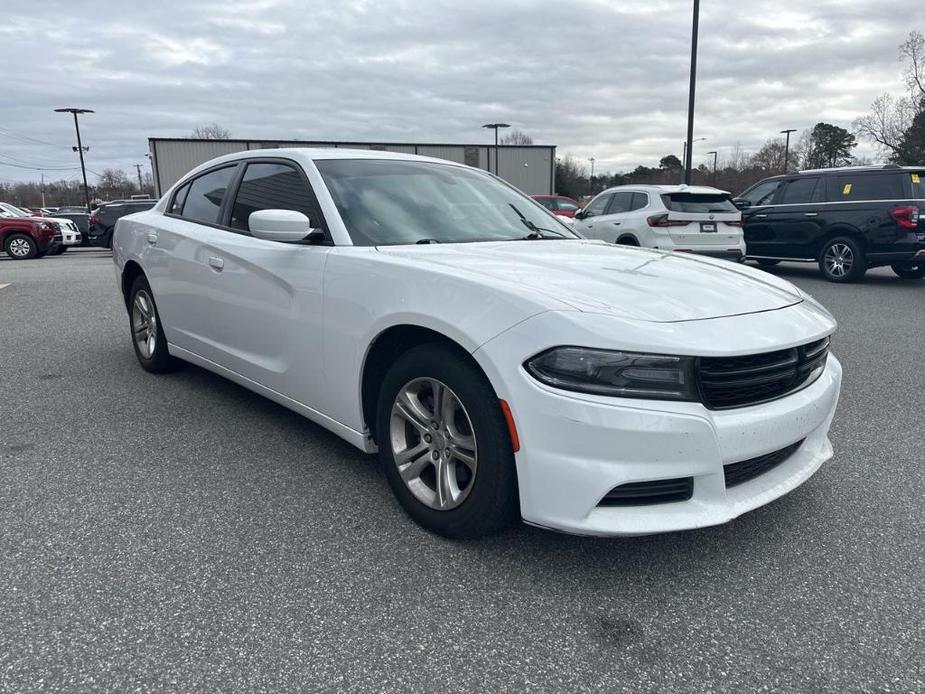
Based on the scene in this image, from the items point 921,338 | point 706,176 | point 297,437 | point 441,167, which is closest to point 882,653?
point 297,437

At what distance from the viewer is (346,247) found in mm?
3090

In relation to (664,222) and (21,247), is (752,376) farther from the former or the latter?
(21,247)

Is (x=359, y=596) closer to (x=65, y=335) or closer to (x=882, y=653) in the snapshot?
(x=882, y=653)

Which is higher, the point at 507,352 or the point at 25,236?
the point at 507,352

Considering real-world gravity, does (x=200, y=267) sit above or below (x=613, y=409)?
above

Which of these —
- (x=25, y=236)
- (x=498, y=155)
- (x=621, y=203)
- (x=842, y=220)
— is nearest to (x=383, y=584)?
(x=621, y=203)

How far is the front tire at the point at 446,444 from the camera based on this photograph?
237 centimetres

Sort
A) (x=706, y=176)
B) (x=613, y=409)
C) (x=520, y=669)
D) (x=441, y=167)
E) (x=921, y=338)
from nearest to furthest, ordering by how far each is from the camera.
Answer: (x=520, y=669)
(x=613, y=409)
(x=441, y=167)
(x=921, y=338)
(x=706, y=176)

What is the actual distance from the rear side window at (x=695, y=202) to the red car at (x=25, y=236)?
16473mm

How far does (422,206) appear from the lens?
11.5ft

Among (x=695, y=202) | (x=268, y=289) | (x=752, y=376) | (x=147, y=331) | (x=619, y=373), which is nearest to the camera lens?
(x=619, y=373)

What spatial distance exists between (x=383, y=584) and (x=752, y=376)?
1.45m

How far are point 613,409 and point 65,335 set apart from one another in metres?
6.29

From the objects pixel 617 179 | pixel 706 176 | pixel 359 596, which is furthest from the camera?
pixel 617 179
